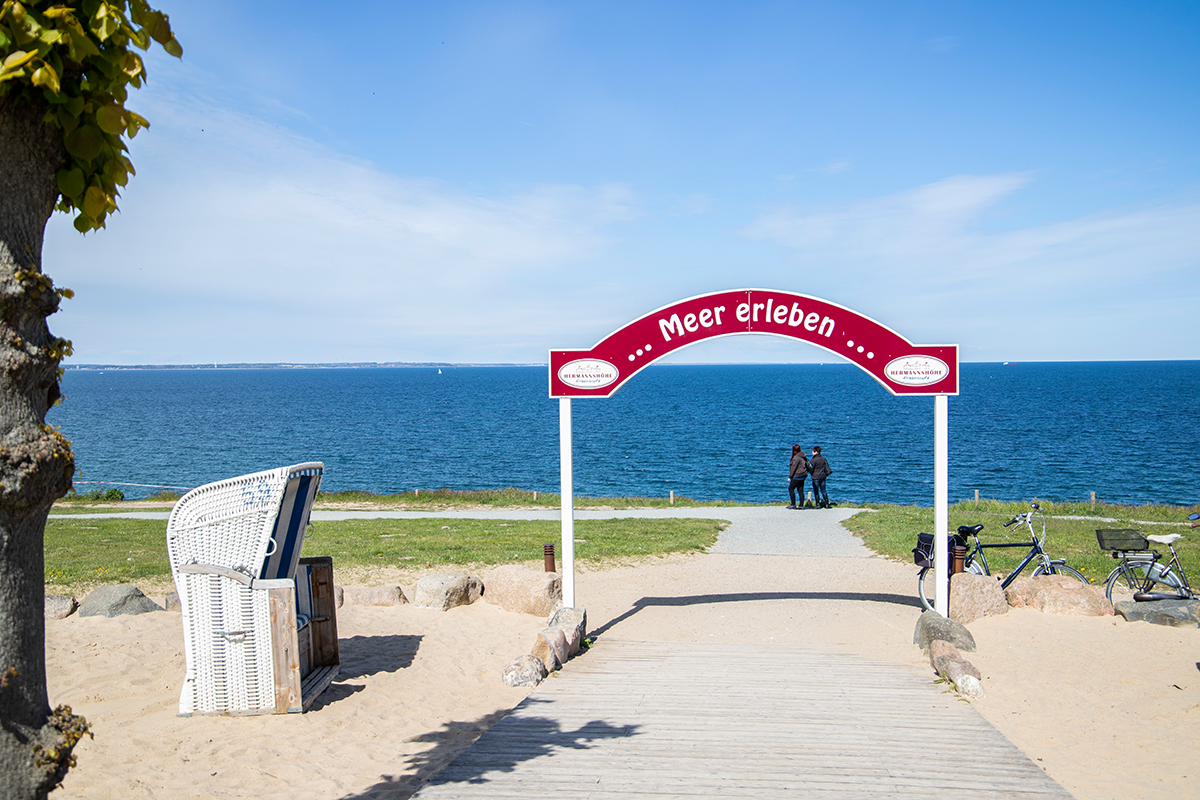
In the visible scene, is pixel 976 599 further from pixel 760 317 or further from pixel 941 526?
pixel 760 317

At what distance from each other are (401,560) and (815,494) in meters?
13.1

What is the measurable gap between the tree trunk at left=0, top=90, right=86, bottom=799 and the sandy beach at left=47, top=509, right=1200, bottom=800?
287 cm

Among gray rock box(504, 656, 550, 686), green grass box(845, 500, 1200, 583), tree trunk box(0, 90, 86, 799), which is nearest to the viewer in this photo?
tree trunk box(0, 90, 86, 799)

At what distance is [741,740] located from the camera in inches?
235

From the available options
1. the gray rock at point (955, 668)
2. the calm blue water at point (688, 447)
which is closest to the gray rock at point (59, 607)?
the gray rock at point (955, 668)

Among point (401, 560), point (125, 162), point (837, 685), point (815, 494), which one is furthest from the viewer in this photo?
point (815, 494)

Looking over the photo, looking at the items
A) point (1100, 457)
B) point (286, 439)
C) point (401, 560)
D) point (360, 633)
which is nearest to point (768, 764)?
point (360, 633)

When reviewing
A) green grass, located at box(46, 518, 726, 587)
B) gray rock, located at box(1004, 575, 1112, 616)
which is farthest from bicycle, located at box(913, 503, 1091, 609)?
green grass, located at box(46, 518, 726, 587)

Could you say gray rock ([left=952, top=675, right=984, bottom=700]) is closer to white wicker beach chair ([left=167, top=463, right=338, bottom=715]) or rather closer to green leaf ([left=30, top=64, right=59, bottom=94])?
white wicker beach chair ([left=167, top=463, right=338, bottom=715])

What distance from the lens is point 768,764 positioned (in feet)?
18.2

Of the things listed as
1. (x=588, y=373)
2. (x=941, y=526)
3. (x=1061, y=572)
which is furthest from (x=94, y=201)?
(x=1061, y=572)

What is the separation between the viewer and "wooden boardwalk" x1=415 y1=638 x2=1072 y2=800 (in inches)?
204

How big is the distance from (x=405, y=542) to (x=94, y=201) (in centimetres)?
1392

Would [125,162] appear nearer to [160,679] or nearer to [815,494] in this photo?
[160,679]
